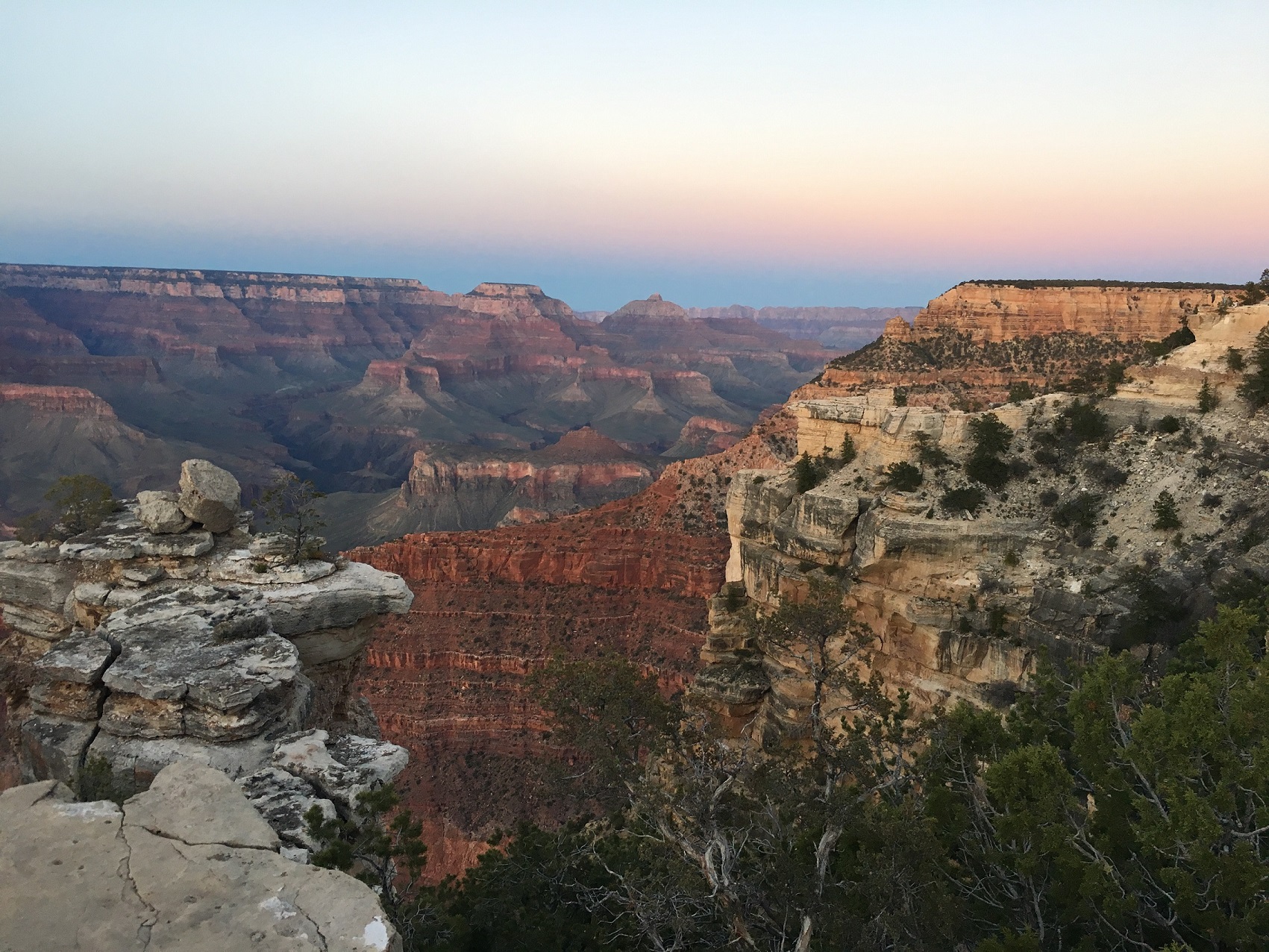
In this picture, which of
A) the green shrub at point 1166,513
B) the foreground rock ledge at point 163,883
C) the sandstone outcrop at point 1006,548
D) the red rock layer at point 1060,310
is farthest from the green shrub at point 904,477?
the red rock layer at point 1060,310

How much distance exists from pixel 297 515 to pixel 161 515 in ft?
8.61

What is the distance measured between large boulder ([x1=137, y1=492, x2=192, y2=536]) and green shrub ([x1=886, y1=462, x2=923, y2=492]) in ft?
68.7

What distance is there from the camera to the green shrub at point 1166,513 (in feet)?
73.0

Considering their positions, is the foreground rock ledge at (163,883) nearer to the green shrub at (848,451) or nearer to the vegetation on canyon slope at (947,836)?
the vegetation on canyon slope at (947,836)

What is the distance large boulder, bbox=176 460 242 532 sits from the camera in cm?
1648

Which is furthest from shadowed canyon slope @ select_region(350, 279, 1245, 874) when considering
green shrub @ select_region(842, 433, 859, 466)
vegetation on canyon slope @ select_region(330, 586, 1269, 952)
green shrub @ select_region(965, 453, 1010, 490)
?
vegetation on canyon slope @ select_region(330, 586, 1269, 952)

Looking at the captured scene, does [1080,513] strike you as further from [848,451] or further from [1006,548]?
[848,451]

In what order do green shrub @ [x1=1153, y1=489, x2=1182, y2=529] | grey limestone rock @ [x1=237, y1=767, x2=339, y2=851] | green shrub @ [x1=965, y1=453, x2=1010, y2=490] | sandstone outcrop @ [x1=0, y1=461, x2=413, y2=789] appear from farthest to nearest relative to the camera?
green shrub @ [x1=965, y1=453, x2=1010, y2=490] → green shrub @ [x1=1153, y1=489, x2=1182, y2=529] → sandstone outcrop @ [x1=0, y1=461, x2=413, y2=789] → grey limestone rock @ [x1=237, y1=767, x2=339, y2=851]

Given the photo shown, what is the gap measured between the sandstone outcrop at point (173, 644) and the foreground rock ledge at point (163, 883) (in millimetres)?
2848

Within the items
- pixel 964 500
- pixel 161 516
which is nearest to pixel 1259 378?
pixel 964 500

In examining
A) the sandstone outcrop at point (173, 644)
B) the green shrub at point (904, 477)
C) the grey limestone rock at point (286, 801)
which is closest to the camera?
the grey limestone rock at point (286, 801)

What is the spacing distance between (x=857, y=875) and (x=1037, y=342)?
6615 cm

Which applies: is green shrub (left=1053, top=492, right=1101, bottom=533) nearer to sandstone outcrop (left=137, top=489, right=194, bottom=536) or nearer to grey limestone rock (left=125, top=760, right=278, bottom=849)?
grey limestone rock (left=125, top=760, right=278, bottom=849)

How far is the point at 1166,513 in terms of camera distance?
2241cm
